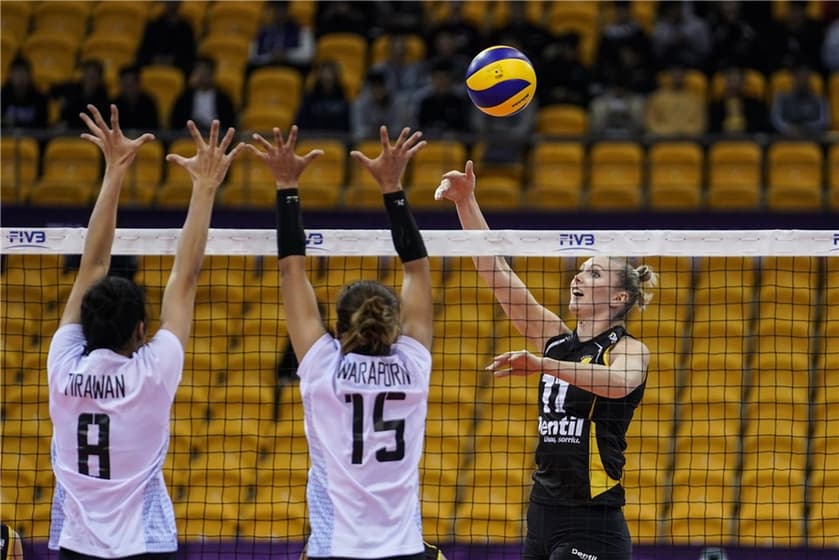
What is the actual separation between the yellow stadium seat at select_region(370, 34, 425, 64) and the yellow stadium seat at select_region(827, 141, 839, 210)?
17.6 feet

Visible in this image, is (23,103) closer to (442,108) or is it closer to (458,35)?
(442,108)

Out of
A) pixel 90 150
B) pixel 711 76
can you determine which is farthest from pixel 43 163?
pixel 711 76

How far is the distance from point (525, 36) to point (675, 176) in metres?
3.11

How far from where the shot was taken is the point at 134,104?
52.1 ft

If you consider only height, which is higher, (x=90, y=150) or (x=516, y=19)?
(x=516, y=19)

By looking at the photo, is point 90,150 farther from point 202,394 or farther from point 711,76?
point 711,76

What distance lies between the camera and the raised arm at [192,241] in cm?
578

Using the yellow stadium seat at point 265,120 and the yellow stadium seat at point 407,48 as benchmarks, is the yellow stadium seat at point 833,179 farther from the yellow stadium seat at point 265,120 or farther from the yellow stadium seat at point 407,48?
the yellow stadium seat at point 265,120

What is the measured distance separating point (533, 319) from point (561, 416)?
73cm

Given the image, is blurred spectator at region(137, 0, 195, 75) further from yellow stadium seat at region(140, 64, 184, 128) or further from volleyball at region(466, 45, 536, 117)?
volleyball at region(466, 45, 536, 117)

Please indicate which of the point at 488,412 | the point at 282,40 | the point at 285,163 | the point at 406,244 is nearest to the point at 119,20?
the point at 282,40

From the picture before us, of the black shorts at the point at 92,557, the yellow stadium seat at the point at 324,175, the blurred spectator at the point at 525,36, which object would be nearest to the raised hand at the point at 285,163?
the black shorts at the point at 92,557

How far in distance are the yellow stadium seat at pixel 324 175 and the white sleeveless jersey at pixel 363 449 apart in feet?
30.0

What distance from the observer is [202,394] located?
13281 mm
